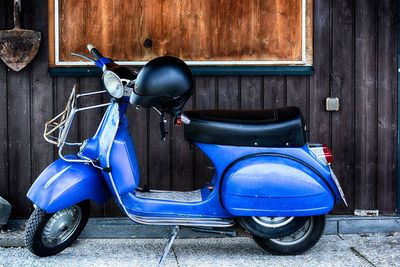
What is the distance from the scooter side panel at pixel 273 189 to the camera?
4.48 metres

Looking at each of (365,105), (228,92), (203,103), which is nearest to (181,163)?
(203,103)

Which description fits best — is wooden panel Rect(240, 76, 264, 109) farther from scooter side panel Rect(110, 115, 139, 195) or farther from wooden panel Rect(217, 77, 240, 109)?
scooter side panel Rect(110, 115, 139, 195)

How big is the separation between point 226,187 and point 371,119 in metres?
1.65

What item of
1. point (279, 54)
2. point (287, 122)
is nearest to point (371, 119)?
point (279, 54)

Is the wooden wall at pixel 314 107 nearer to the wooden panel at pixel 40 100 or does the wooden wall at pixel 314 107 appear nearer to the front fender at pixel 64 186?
the wooden panel at pixel 40 100

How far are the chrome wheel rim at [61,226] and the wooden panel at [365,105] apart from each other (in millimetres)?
2309

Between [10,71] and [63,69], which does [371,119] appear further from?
[10,71]

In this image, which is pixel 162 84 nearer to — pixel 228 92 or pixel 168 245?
pixel 168 245

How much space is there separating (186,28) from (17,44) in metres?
1.33

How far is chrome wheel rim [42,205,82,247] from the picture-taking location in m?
4.57

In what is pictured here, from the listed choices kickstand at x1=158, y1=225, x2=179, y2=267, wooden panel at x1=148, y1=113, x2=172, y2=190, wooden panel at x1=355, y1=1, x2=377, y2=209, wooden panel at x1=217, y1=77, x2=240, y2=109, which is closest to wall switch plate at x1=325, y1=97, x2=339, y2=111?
wooden panel at x1=355, y1=1, x2=377, y2=209

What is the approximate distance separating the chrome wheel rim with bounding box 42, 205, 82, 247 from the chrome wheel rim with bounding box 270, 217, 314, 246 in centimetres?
141

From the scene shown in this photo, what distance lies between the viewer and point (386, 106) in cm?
552

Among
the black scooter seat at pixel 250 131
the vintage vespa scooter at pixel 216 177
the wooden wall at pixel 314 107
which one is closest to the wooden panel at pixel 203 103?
the wooden wall at pixel 314 107
